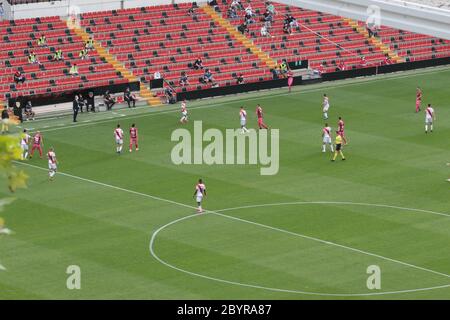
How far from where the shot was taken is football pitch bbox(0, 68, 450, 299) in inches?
1767

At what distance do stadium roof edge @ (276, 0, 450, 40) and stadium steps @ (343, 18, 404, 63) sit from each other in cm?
79

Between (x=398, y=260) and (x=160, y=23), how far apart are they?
49209mm

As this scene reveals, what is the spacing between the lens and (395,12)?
101688 mm

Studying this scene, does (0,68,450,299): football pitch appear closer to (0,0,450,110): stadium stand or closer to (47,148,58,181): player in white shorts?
(47,148,58,181): player in white shorts

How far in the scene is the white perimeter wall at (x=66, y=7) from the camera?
3460 inches

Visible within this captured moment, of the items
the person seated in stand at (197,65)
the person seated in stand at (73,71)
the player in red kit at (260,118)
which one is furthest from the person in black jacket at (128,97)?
the player in red kit at (260,118)

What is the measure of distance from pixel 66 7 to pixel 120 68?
782 cm

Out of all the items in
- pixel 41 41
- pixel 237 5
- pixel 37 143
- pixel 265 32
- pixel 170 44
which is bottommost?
pixel 37 143

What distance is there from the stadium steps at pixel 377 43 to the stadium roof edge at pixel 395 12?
2.60 feet

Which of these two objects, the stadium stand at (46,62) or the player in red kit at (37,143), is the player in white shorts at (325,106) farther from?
the player in red kit at (37,143)

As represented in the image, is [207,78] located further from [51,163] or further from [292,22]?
[51,163]

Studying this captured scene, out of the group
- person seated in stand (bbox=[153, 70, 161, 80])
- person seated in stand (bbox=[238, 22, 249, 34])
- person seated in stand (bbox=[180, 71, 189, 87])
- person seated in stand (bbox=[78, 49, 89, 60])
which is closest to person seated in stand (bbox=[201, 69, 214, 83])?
person seated in stand (bbox=[180, 71, 189, 87])

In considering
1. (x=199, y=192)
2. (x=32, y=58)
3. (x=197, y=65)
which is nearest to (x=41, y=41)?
(x=32, y=58)

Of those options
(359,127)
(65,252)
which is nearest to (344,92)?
(359,127)
